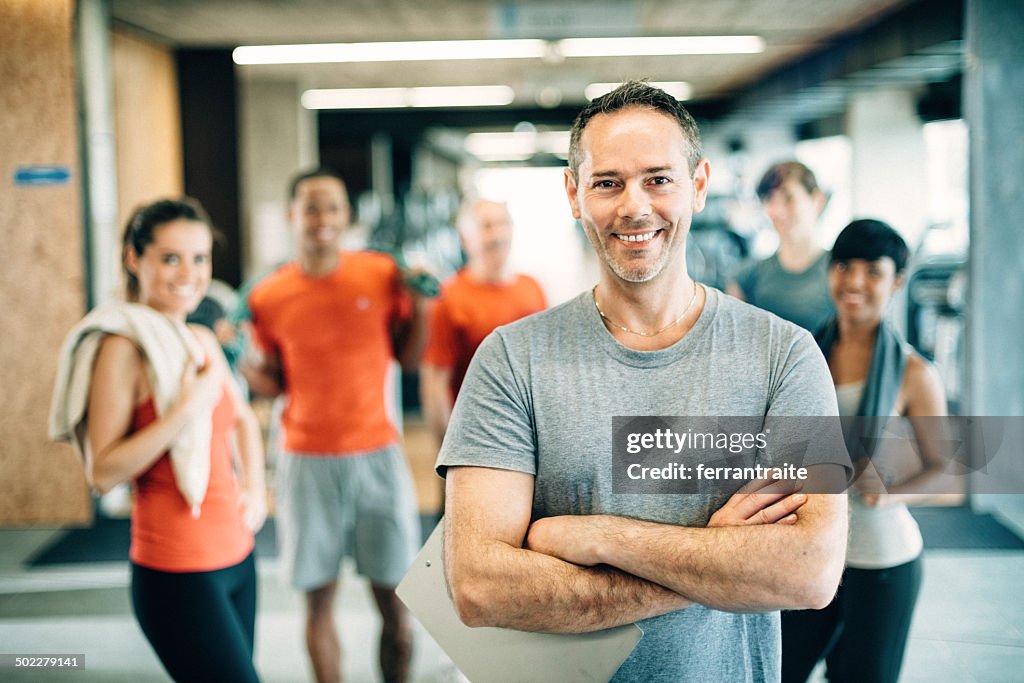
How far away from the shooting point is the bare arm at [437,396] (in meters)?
2.76

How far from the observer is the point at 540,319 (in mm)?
1391

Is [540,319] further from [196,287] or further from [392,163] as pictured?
[392,163]

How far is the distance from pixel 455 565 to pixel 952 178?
10.8ft

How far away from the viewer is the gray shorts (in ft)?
8.02

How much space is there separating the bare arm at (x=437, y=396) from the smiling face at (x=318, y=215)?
1.75 feet

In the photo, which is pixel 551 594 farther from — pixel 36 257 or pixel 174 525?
pixel 36 257

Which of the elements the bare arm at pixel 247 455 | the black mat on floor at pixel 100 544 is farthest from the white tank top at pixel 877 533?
the black mat on floor at pixel 100 544

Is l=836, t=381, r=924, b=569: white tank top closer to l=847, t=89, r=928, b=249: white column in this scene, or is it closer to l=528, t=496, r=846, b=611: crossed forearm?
l=528, t=496, r=846, b=611: crossed forearm

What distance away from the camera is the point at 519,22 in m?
3.69

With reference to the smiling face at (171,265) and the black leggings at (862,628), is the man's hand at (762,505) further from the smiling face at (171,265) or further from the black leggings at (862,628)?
the smiling face at (171,265)

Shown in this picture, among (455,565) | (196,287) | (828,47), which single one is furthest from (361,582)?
(828,47)

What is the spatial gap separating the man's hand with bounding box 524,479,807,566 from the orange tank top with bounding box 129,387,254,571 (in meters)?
0.90

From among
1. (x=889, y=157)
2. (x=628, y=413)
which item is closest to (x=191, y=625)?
(x=628, y=413)

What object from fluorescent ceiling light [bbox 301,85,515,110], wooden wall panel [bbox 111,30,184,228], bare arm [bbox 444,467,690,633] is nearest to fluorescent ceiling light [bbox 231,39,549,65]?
wooden wall panel [bbox 111,30,184,228]
